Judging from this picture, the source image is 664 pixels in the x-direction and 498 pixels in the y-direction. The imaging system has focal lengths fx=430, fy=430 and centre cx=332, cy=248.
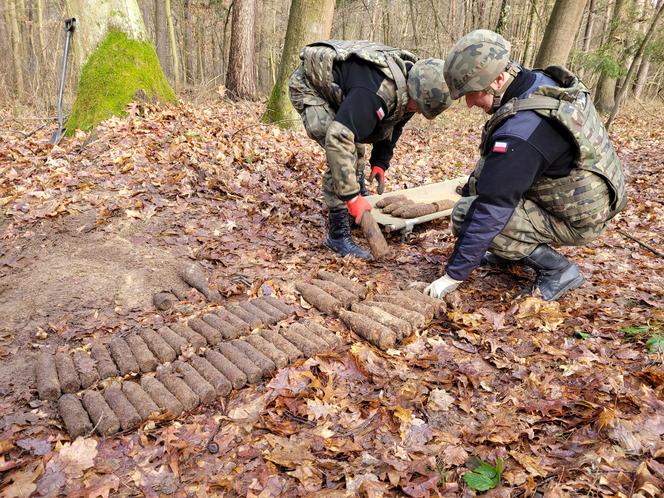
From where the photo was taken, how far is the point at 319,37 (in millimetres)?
7410

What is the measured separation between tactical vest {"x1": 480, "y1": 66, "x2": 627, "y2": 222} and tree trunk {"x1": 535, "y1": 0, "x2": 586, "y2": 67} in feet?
22.7

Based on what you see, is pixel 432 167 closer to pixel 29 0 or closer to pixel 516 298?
pixel 516 298

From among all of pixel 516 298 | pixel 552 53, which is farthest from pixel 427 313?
pixel 552 53

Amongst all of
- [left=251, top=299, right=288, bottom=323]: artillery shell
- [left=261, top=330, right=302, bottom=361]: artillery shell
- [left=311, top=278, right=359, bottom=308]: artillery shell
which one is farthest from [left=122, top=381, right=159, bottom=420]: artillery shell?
[left=311, top=278, right=359, bottom=308]: artillery shell

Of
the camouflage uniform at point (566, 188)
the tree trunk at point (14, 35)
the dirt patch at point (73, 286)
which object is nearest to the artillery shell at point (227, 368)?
the dirt patch at point (73, 286)

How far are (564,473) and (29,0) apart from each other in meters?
25.0

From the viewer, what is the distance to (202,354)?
320cm

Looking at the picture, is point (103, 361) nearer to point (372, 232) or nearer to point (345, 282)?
point (345, 282)

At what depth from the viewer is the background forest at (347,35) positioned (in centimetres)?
1095

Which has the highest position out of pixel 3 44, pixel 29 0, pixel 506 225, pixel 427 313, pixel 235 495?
pixel 29 0

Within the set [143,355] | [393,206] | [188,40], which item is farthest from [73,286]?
[188,40]

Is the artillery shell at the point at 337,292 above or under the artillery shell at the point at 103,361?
above

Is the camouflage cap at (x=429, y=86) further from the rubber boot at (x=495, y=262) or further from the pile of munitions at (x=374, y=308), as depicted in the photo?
the pile of munitions at (x=374, y=308)

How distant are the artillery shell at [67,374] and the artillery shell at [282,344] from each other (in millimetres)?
1280
